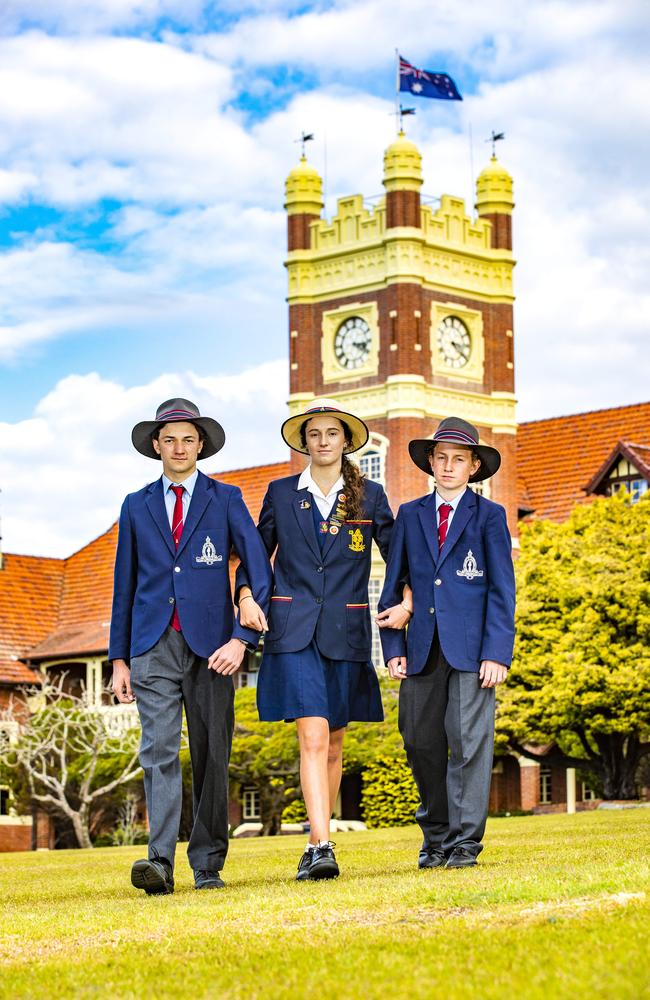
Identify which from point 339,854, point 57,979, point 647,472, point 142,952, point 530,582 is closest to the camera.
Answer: point 57,979

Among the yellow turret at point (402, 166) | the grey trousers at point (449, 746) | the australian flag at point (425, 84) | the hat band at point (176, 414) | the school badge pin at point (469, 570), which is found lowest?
the grey trousers at point (449, 746)

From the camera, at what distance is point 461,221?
158 feet

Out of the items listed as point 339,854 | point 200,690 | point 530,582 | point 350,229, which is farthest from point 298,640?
point 350,229

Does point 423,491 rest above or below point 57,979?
above

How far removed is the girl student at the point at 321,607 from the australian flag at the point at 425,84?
39.1 metres

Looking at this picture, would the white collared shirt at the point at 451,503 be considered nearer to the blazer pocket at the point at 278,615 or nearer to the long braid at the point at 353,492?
the long braid at the point at 353,492

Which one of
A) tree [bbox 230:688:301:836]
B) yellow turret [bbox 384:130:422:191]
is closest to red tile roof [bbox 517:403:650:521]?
yellow turret [bbox 384:130:422:191]

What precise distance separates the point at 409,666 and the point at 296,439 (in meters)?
1.41

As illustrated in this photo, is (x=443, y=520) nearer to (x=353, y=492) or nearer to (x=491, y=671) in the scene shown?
(x=353, y=492)

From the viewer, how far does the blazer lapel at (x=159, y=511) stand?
859 cm

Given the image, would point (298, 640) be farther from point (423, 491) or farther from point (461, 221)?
point (461, 221)

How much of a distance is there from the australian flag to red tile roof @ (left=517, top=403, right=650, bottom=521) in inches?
401

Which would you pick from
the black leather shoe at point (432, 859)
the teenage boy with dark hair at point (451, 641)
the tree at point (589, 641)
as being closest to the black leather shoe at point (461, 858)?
the teenage boy with dark hair at point (451, 641)

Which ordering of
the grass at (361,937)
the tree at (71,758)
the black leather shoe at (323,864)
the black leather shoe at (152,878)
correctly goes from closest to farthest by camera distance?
the grass at (361,937) < the black leather shoe at (152,878) < the black leather shoe at (323,864) < the tree at (71,758)
